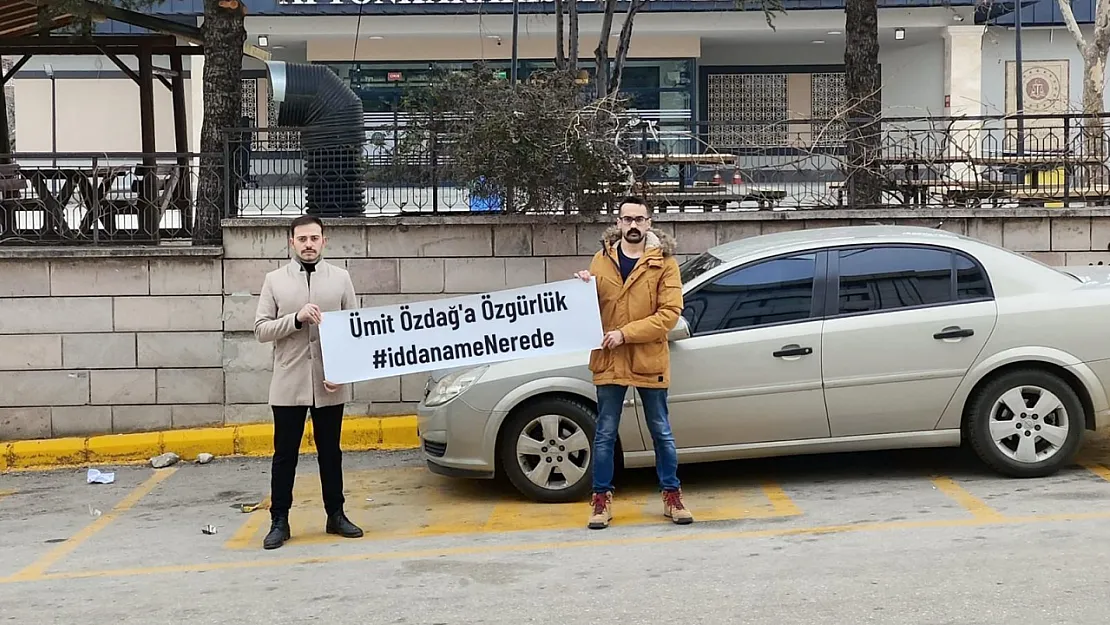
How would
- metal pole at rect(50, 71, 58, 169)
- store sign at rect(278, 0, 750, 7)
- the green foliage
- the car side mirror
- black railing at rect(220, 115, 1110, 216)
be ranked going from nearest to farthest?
the car side mirror, the green foliage, black railing at rect(220, 115, 1110, 216), store sign at rect(278, 0, 750, 7), metal pole at rect(50, 71, 58, 169)

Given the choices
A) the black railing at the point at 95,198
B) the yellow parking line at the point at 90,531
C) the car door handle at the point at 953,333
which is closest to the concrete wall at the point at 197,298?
the black railing at the point at 95,198

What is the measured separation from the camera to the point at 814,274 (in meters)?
7.39

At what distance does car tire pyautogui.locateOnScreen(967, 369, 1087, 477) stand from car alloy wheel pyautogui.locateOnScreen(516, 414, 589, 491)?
241 cm

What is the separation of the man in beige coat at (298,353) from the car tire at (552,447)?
110 cm

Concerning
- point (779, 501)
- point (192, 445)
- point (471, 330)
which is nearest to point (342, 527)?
point (471, 330)

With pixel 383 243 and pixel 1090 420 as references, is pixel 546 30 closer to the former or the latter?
pixel 383 243

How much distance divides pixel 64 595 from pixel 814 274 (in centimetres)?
457

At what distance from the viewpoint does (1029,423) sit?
731 centimetres

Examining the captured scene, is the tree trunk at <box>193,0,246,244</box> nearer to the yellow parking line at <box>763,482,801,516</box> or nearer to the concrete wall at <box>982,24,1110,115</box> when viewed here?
the yellow parking line at <box>763,482,801,516</box>

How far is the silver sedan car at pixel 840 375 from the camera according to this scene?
7.22 meters

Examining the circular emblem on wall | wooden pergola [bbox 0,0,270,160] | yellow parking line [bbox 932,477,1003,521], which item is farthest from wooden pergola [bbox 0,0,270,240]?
the circular emblem on wall

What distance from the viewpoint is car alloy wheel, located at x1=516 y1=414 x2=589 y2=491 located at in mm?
7273

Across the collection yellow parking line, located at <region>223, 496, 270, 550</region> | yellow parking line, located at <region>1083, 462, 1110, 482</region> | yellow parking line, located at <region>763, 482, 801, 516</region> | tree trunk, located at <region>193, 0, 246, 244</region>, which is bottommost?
yellow parking line, located at <region>223, 496, 270, 550</region>

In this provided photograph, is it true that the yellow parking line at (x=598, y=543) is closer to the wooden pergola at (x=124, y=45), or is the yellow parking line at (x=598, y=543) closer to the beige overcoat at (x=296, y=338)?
the beige overcoat at (x=296, y=338)
